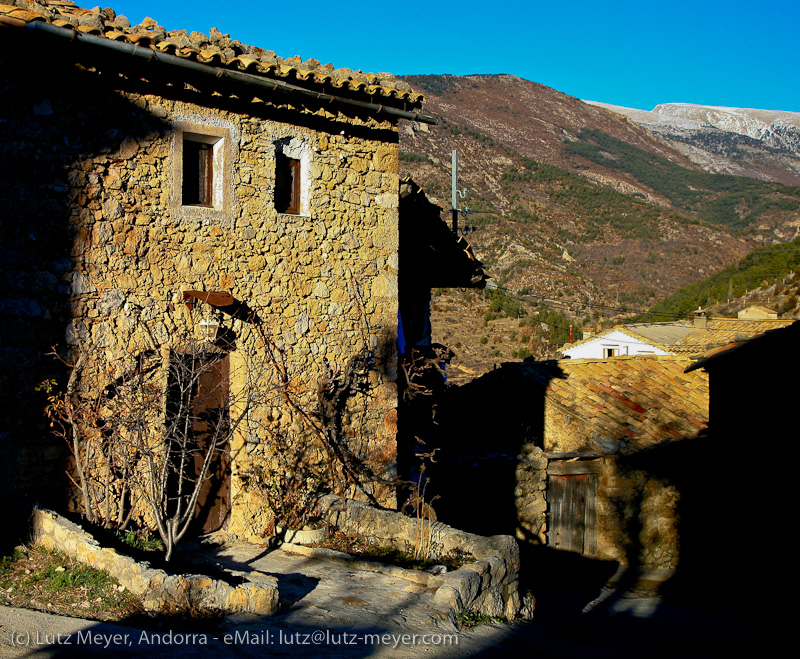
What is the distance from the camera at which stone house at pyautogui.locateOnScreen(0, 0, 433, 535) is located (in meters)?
6.72

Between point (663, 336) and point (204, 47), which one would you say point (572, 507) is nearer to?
point (204, 47)

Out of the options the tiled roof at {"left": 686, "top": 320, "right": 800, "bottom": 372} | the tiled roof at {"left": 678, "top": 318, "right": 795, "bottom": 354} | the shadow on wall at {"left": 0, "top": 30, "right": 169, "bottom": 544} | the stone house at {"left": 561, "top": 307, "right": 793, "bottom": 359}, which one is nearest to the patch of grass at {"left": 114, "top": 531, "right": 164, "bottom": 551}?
the shadow on wall at {"left": 0, "top": 30, "right": 169, "bottom": 544}

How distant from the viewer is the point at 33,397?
6.75m

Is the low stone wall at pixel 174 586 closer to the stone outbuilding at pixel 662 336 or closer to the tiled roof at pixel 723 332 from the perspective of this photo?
the tiled roof at pixel 723 332

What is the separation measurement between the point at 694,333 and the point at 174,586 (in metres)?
21.9

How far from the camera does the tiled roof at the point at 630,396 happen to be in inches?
568

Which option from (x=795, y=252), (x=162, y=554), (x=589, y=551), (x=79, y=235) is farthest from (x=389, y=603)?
(x=795, y=252)

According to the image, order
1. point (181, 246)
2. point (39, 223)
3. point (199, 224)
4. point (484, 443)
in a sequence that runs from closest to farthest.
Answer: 1. point (39, 223)
2. point (181, 246)
3. point (199, 224)
4. point (484, 443)

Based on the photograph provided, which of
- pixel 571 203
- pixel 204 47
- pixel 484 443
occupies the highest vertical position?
pixel 571 203

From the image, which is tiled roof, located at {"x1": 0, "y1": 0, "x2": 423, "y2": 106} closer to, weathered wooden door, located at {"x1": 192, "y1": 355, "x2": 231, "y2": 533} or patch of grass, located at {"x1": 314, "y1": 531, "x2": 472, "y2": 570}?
weathered wooden door, located at {"x1": 192, "y1": 355, "x2": 231, "y2": 533}

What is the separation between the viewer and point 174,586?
5258 millimetres

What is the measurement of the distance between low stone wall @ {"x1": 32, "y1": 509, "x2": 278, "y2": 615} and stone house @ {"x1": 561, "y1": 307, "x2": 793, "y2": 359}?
62.5ft

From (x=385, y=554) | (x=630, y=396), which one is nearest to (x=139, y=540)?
(x=385, y=554)

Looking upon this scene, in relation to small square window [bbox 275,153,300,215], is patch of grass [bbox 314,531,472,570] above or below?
below
